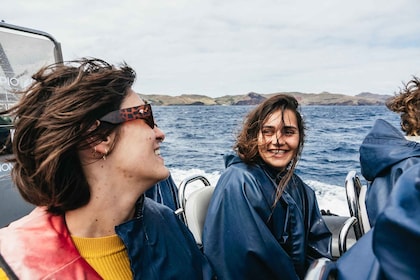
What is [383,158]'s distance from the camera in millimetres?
2668

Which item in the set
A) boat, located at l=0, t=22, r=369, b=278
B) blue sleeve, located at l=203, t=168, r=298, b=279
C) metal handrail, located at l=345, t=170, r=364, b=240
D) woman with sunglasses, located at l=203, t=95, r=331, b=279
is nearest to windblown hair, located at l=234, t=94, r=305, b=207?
woman with sunglasses, located at l=203, t=95, r=331, b=279

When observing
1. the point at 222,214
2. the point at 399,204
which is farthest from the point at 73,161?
the point at 222,214

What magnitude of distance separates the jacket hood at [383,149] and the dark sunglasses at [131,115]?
1870 millimetres

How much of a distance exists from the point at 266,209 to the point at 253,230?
186 mm

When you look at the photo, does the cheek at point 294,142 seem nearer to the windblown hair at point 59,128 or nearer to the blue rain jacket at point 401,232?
the windblown hair at point 59,128

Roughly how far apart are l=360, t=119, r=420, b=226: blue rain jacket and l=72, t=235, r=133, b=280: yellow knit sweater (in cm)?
184

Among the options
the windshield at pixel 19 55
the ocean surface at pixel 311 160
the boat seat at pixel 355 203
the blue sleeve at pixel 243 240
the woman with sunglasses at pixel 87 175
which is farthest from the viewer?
the ocean surface at pixel 311 160

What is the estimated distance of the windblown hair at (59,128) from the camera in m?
1.24

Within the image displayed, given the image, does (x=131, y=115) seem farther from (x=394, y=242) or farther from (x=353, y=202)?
(x=353, y=202)

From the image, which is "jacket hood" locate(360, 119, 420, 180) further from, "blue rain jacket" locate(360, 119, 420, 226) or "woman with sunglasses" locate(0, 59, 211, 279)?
"woman with sunglasses" locate(0, 59, 211, 279)

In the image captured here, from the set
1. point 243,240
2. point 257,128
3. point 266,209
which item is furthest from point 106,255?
point 257,128

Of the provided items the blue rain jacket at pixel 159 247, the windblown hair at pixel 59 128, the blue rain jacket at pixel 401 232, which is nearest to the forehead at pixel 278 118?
the blue rain jacket at pixel 159 247

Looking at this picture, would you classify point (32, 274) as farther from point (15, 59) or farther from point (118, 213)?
point (15, 59)

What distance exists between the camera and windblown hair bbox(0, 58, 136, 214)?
4.06 feet
